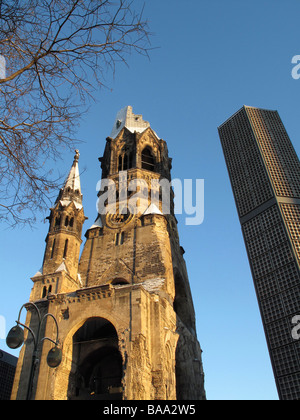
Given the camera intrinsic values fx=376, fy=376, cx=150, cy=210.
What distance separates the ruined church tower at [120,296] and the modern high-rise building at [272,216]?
346 inches

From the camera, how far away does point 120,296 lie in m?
23.7

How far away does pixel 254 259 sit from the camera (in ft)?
135

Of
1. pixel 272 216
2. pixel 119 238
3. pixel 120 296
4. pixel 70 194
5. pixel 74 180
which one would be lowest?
pixel 120 296

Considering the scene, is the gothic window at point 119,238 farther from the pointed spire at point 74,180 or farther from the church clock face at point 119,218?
the pointed spire at point 74,180

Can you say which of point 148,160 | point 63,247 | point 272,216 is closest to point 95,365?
point 63,247

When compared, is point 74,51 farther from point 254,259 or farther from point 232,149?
point 232,149

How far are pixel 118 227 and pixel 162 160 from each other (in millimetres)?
10341

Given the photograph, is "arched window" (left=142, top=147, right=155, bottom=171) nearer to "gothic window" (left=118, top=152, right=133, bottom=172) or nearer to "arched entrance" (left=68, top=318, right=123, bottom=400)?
"gothic window" (left=118, top=152, right=133, bottom=172)

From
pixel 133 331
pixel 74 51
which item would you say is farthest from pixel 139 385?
pixel 74 51

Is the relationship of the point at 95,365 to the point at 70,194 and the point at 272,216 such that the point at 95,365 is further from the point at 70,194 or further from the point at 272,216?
the point at 272,216

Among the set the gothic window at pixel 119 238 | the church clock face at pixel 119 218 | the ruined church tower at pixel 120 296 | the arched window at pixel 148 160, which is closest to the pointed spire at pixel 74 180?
the ruined church tower at pixel 120 296

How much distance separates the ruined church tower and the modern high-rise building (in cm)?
879

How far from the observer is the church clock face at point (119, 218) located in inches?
1244

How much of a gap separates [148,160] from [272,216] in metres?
15.7
